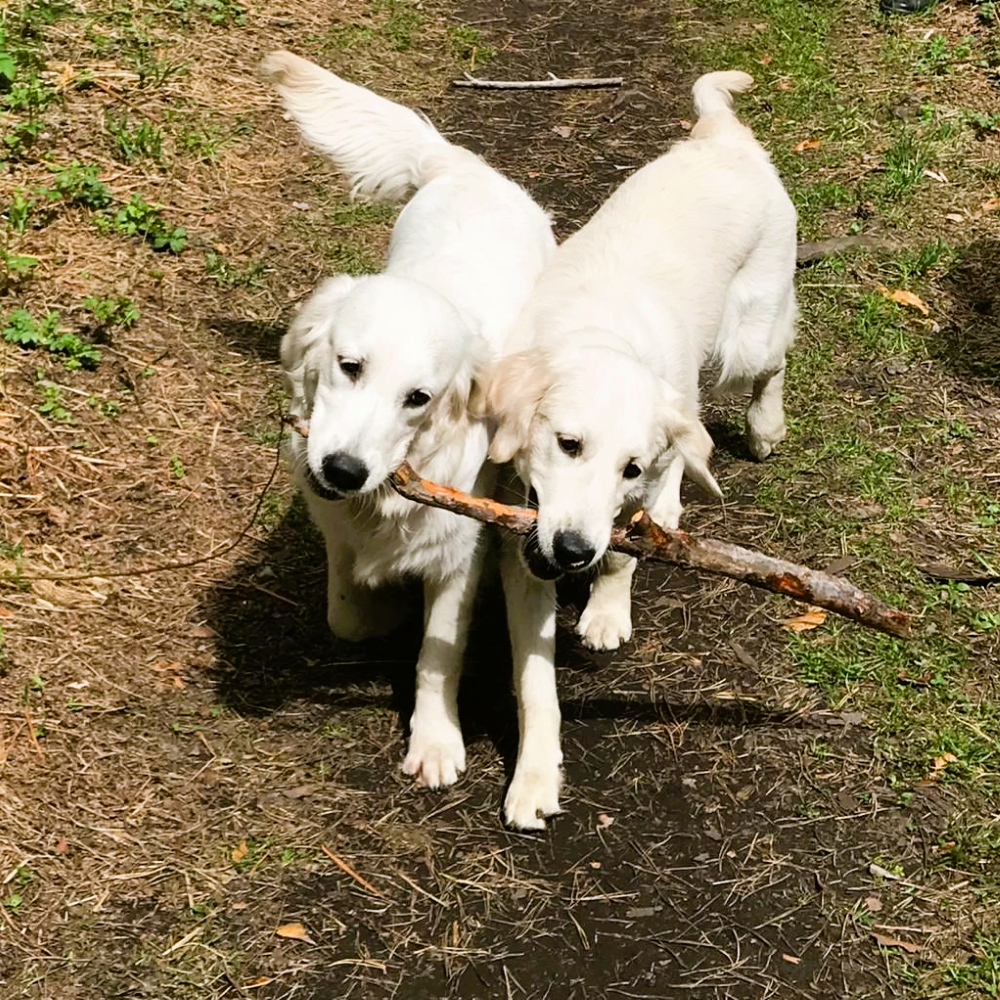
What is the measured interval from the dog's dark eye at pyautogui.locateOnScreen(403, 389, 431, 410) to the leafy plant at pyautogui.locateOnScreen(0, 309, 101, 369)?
1.95 metres

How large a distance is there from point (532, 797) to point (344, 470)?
111 cm

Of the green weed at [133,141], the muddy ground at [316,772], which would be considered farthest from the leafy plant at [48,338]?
the green weed at [133,141]

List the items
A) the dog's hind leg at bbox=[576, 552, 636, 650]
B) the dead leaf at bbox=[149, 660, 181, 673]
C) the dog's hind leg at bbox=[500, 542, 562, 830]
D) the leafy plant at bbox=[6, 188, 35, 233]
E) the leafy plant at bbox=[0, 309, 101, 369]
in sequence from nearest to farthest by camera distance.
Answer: the dog's hind leg at bbox=[500, 542, 562, 830] → the dead leaf at bbox=[149, 660, 181, 673] → the dog's hind leg at bbox=[576, 552, 636, 650] → the leafy plant at bbox=[0, 309, 101, 369] → the leafy plant at bbox=[6, 188, 35, 233]

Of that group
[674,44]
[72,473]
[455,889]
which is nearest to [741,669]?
[455,889]

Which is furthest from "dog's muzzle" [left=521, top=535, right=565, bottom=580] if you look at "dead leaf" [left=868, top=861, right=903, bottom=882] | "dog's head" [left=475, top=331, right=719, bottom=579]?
"dead leaf" [left=868, top=861, right=903, bottom=882]

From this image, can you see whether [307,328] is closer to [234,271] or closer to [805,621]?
[805,621]

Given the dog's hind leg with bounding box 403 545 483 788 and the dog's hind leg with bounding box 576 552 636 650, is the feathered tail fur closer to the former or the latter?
the dog's hind leg with bounding box 576 552 636 650

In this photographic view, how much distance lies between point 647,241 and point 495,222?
54 cm

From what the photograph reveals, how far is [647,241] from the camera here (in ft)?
13.8

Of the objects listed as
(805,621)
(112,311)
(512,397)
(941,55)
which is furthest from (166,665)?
(941,55)

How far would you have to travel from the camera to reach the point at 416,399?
3.12 m

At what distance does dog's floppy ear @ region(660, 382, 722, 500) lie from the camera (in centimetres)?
338

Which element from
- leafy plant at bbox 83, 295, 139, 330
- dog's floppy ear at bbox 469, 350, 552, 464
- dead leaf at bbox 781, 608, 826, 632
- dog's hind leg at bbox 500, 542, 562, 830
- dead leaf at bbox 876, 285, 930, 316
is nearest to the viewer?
dog's floppy ear at bbox 469, 350, 552, 464

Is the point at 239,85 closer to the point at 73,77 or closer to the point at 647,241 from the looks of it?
the point at 73,77
